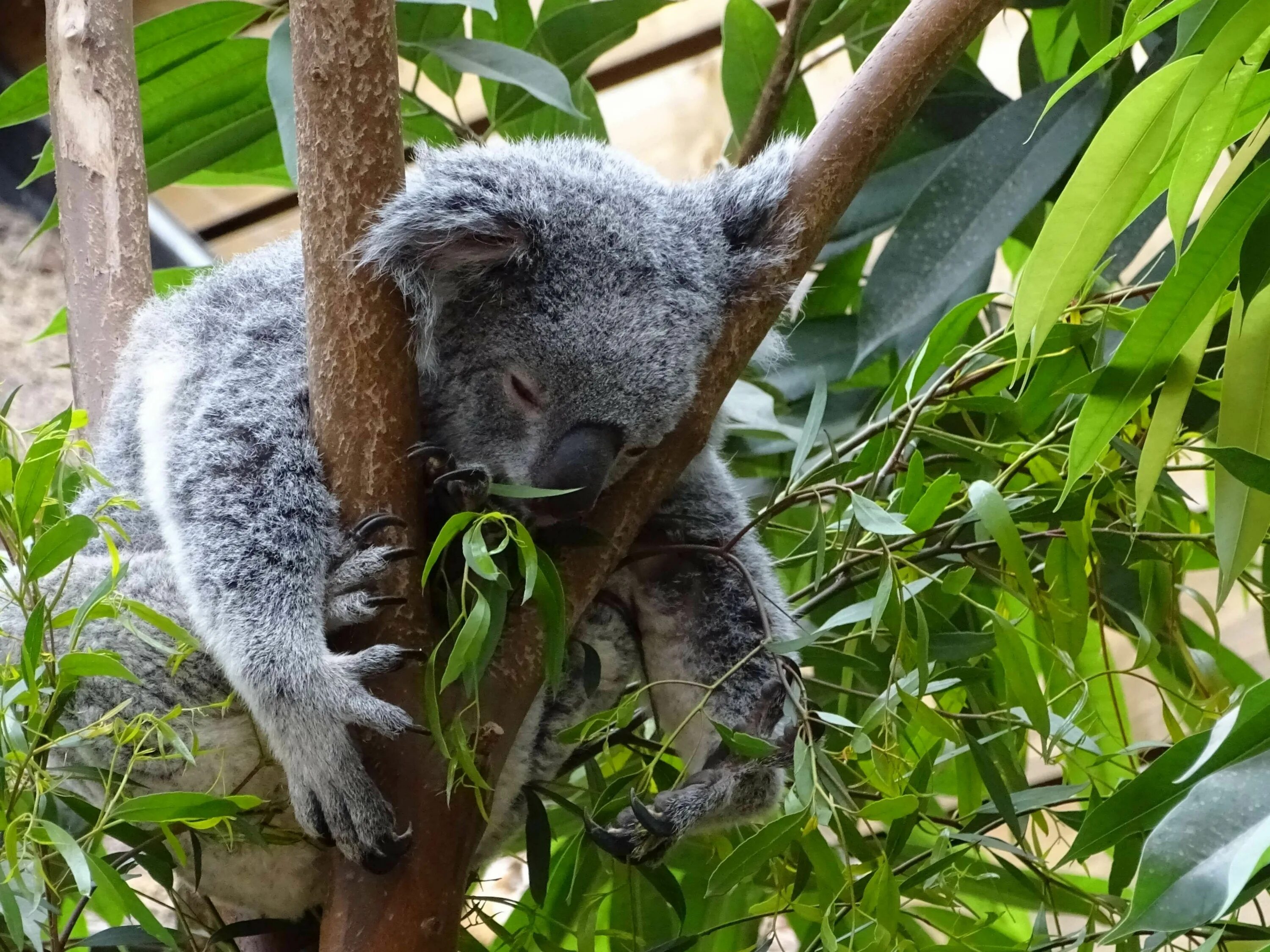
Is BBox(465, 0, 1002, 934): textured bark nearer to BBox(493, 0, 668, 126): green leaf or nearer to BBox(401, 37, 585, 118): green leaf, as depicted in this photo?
BBox(401, 37, 585, 118): green leaf

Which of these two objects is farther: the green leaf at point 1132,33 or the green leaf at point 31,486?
the green leaf at point 31,486

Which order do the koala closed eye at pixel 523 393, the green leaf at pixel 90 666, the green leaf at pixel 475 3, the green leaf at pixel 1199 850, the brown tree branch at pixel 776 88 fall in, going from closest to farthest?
the green leaf at pixel 1199 850 → the green leaf at pixel 90 666 → the koala closed eye at pixel 523 393 → the green leaf at pixel 475 3 → the brown tree branch at pixel 776 88

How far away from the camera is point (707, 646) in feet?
5.54

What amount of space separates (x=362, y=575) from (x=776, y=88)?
1460 millimetres

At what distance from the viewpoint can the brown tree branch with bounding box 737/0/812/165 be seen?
7.48 ft

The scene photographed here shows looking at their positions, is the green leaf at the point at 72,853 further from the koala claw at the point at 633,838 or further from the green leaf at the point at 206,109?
the green leaf at the point at 206,109

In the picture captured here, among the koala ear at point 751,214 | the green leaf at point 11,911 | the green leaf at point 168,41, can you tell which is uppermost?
the green leaf at point 168,41

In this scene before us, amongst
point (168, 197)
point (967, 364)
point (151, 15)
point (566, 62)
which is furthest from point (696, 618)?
point (168, 197)

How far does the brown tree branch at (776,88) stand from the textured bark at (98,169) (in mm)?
1116

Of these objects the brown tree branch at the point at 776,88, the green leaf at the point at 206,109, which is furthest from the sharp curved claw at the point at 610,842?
the green leaf at the point at 206,109

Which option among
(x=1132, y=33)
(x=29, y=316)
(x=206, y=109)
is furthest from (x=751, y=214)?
(x=29, y=316)

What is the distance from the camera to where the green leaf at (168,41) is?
229cm

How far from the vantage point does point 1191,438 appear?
1.39m

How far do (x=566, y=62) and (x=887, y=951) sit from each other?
1.87m
